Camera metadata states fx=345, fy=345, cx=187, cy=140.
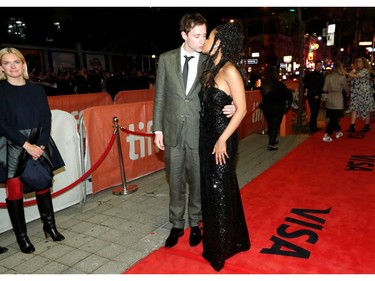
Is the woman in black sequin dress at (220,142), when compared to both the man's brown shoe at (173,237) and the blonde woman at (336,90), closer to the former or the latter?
the man's brown shoe at (173,237)

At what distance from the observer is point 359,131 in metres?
9.27

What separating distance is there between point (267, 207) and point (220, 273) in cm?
166

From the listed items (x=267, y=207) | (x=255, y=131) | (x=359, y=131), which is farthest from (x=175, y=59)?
(x=359, y=131)

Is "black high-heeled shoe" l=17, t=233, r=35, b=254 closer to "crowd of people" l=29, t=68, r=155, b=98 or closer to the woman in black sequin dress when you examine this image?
the woman in black sequin dress

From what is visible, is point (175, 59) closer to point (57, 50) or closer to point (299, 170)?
point (299, 170)

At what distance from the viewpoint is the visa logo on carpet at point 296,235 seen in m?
3.17

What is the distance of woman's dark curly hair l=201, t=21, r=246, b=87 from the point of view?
8.79 feet

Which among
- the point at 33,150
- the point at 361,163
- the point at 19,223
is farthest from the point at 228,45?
the point at 361,163

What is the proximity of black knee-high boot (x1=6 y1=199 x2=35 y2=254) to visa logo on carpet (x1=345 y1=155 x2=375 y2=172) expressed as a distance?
498 centimetres

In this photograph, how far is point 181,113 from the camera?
3156mm

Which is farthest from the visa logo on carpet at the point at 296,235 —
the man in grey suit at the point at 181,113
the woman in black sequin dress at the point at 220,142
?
the man in grey suit at the point at 181,113

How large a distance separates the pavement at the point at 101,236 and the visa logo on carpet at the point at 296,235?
1.12 meters

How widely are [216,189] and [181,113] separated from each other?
78 centimetres

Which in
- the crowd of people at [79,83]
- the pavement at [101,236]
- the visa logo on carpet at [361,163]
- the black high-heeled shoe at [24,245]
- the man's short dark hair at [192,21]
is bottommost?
the visa logo on carpet at [361,163]
